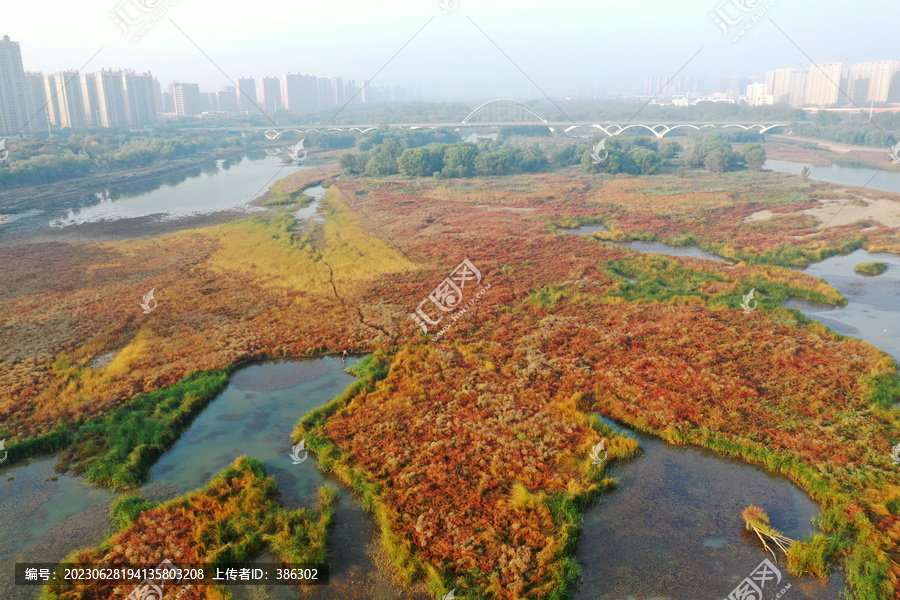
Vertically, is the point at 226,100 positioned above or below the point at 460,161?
above

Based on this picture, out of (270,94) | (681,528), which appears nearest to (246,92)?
(270,94)

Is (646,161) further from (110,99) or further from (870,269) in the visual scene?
(110,99)

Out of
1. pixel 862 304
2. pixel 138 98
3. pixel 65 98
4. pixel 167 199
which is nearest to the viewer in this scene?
pixel 862 304

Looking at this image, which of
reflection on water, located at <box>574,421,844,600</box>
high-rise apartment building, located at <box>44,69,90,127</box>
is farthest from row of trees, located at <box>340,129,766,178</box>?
high-rise apartment building, located at <box>44,69,90,127</box>

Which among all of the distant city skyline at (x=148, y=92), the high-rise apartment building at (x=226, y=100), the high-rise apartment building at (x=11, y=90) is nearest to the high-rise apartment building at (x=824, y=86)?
the distant city skyline at (x=148, y=92)

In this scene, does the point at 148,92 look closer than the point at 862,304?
No

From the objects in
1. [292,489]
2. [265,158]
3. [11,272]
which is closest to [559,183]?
[11,272]

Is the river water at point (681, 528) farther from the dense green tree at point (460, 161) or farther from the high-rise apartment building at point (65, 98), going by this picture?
the high-rise apartment building at point (65, 98)

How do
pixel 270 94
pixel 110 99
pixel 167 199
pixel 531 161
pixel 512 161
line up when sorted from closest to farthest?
pixel 167 199
pixel 531 161
pixel 512 161
pixel 110 99
pixel 270 94
